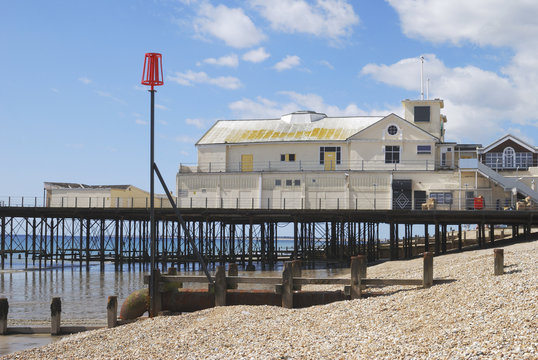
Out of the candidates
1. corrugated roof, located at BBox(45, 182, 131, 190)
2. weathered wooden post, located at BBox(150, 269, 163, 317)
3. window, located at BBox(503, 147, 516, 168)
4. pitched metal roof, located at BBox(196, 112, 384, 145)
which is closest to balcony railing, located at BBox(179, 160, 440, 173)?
pitched metal roof, located at BBox(196, 112, 384, 145)

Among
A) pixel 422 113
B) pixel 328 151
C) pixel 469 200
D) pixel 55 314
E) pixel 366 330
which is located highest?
pixel 422 113

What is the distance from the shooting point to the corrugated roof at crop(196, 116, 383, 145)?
46844 millimetres

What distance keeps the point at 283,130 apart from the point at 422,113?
10226mm

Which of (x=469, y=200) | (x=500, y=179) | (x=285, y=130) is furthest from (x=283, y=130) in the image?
(x=500, y=179)

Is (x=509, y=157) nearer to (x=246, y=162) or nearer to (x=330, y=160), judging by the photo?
(x=330, y=160)

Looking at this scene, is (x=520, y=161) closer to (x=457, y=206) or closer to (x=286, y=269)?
(x=457, y=206)

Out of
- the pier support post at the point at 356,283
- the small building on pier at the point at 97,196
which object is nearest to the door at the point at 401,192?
the small building on pier at the point at 97,196

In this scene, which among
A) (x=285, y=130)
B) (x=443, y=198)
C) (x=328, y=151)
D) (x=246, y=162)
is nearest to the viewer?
(x=443, y=198)

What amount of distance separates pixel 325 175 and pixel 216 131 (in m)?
10.3

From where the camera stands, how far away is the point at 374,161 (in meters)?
44.4

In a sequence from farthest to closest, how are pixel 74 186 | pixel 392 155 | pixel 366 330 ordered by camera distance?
pixel 74 186 < pixel 392 155 < pixel 366 330

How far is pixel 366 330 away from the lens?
13078 millimetres

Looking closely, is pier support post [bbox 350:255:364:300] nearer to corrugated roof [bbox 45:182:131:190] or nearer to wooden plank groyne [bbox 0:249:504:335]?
wooden plank groyne [bbox 0:249:504:335]

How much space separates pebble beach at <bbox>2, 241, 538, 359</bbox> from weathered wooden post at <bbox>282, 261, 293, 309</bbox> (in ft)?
1.08
